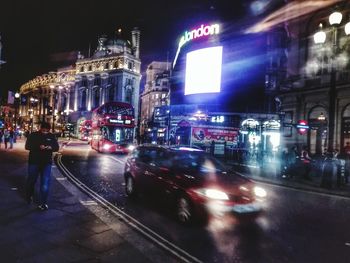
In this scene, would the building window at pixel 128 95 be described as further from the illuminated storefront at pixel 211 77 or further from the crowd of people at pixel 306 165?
the crowd of people at pixel 306 165

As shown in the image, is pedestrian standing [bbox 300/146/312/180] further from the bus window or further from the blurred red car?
the bus window

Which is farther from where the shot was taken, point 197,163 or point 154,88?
point 154,88

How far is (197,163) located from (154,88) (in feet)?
349

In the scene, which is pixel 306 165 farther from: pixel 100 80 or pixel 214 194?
pixel 100 80

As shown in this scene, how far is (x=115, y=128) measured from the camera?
29078mm

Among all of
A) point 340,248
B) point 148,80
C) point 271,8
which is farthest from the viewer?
point 148,80

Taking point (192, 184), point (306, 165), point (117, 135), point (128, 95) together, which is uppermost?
point (128, 95)

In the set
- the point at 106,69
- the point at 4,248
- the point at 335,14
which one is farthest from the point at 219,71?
the point at 106,69

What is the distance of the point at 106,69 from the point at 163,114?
67040mm

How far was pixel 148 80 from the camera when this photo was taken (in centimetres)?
12325

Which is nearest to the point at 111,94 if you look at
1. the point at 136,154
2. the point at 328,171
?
the point at 328,171

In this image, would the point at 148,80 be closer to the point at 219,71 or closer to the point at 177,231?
the point at 219,71

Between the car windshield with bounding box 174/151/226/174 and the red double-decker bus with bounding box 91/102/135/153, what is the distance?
20248 mm

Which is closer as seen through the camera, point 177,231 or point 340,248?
point 340,248
